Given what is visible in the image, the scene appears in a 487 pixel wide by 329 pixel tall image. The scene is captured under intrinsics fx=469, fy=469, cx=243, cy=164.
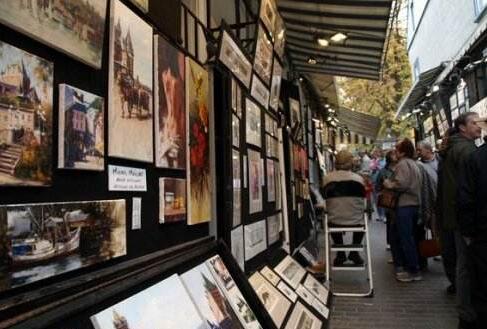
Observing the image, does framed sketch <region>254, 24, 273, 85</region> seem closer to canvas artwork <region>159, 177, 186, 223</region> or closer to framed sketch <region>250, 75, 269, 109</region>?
framed sketch <region>250, 75, 269, 109</region>

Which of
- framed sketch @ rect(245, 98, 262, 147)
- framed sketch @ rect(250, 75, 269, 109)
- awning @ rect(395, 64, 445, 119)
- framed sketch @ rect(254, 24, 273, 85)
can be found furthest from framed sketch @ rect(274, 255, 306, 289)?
awning @ rect(395, 64, 445, 119)

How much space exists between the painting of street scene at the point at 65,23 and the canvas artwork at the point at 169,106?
522 millimetres

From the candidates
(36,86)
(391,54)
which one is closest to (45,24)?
(36,86)

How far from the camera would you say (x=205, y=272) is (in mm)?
2215

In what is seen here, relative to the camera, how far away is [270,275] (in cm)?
368

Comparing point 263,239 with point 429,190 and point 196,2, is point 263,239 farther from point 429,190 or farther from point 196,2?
point 429,190

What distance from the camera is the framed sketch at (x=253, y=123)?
379 cm

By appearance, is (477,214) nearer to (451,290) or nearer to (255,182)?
(255,182)

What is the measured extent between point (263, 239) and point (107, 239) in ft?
8.07

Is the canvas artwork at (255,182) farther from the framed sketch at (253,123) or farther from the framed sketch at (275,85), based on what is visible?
the framed sketch at (275,85)

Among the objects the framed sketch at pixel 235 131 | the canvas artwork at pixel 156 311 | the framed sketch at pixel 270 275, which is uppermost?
the framed sketch at pixel 235 131

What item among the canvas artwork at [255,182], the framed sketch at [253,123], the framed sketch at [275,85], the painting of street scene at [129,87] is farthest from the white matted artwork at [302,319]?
the framed sketch at [275,85]

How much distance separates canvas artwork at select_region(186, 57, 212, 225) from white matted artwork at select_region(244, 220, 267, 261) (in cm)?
67

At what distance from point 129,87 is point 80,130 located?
0.40 m
